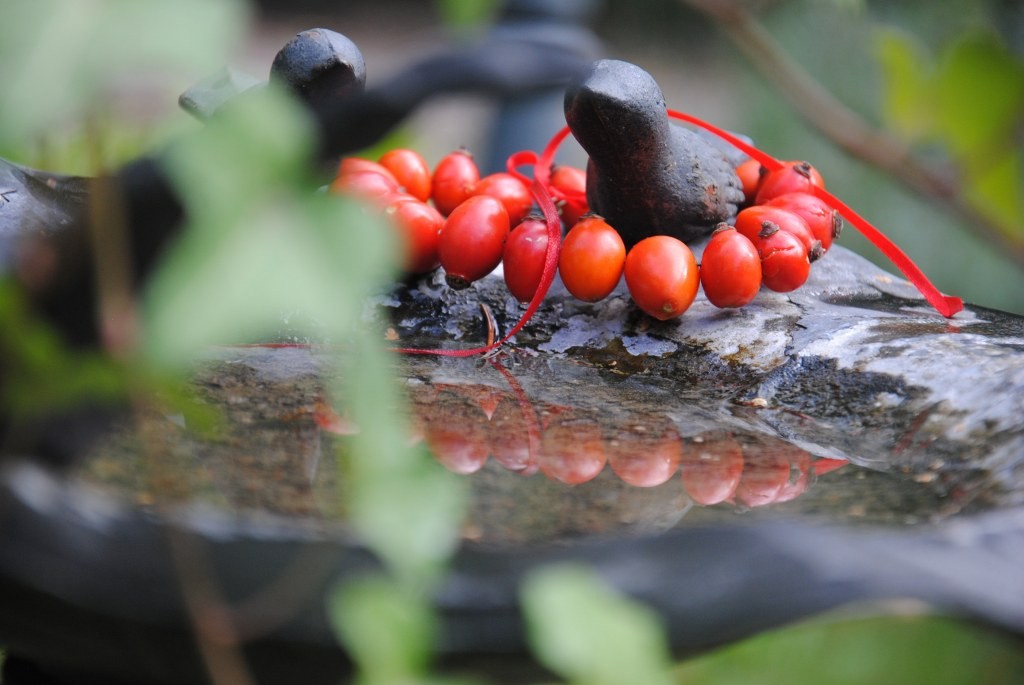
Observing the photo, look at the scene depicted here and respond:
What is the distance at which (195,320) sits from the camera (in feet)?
0.74

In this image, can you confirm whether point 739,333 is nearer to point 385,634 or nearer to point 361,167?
Result: point 361,167

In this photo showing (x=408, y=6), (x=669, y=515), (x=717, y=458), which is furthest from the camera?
(x=408, y=6)

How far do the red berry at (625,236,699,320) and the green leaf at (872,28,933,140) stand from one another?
0.46 m

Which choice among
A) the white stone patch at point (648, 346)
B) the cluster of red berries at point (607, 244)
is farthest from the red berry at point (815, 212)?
the white stone patch at point (648, 346)

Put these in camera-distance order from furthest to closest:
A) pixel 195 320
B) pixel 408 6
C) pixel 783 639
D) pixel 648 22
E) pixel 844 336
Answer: pixel 408 6 → pixel 648 22 → pixel 783 639 → pixel 844 336 → pixel 195 320

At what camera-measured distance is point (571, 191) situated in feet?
4.18

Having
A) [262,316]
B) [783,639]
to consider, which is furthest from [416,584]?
[783,639]

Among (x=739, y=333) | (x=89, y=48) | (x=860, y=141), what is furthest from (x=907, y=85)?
(x=739, y=333)

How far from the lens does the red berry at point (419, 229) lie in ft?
3.69

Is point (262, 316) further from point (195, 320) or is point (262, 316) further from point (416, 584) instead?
point (416, 584)

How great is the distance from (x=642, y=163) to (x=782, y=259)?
18cm

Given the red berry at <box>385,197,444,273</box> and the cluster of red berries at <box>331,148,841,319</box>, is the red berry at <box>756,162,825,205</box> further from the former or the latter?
the red berry at <box>385,197,444,273</box>

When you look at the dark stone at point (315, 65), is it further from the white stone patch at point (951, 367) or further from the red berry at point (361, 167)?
the white stone patch at point (951, 367)

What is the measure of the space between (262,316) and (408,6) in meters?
7.76
